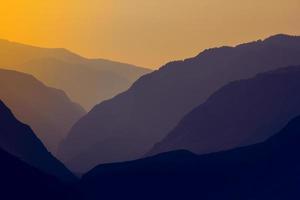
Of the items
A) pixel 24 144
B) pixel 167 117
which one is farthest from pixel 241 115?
pixel 167 117

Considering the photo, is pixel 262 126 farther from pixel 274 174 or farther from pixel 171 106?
pixel 171 106

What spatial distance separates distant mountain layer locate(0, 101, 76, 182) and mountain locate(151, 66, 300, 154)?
1216 inches

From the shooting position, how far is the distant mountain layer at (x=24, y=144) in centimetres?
10994

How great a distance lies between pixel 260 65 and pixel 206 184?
327 feet

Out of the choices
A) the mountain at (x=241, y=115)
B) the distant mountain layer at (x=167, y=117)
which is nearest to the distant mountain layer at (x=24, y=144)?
the mountain at (x=241, y=115)

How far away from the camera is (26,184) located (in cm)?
8269

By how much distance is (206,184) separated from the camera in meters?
88.7

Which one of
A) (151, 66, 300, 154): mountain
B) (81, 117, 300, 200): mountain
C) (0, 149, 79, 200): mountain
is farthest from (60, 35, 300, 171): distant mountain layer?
(0, 149, 79, 200): mountain

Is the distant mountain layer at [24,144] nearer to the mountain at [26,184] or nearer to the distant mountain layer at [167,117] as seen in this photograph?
the mountain at [26,184]

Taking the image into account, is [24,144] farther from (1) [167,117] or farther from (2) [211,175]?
(1) [167,117]

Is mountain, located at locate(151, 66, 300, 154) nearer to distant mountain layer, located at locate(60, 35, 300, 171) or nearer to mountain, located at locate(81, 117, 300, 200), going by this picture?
mountain, located at locate(81, 117, 300, 200)

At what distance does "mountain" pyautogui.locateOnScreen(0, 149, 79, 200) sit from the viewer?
81.5 metres

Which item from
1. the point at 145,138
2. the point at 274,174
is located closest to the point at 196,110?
the point at 145,138

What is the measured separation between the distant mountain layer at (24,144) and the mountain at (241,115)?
101 ft
